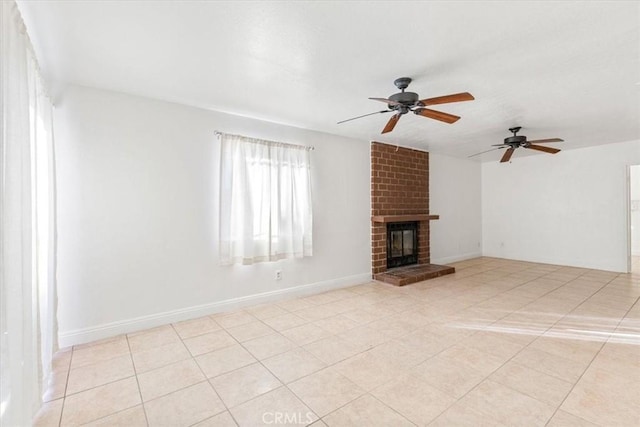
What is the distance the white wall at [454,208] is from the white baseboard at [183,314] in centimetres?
277

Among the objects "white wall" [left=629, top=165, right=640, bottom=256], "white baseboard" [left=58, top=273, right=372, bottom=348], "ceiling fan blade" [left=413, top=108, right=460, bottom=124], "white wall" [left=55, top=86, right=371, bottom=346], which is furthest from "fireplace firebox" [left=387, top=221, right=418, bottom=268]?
"white wall" [left=629, top=165, right=640, bottom=256]

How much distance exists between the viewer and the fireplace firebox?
17.5 feet

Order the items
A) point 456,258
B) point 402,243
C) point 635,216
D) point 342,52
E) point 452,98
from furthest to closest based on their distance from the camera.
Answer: point 635,216
point 456,258
point 402,243
point 452,98
point 342,52

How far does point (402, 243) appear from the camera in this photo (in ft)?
18.2

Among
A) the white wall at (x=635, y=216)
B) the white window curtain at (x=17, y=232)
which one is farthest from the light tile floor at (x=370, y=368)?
the white wall at (x=635, y=216)

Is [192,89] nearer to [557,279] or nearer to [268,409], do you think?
[268,409]

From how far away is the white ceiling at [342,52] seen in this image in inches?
69.1

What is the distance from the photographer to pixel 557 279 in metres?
4.93

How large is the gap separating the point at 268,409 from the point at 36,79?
2.68 meters

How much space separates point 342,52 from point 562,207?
638cm

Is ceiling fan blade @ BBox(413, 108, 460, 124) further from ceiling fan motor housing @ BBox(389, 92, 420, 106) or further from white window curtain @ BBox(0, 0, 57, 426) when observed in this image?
white window curtain @ BBox(0, 0, 57, 426)

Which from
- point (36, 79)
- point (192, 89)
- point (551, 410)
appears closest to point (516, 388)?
point (551, 410)

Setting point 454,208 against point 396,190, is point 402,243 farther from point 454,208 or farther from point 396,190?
point 454,208

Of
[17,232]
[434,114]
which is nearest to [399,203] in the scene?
[434,114]
